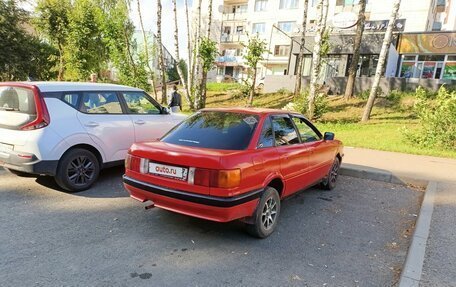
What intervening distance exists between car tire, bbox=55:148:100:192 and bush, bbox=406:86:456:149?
9.76 meters

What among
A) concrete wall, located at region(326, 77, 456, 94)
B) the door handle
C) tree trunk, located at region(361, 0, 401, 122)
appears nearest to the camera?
the door handle

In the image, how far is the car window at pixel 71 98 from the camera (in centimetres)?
526

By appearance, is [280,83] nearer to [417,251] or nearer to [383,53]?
[383,53]

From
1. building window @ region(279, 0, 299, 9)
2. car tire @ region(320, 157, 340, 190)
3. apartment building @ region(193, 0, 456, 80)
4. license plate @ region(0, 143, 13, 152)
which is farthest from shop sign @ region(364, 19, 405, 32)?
license plate @ region(0, 143, 13, 152)

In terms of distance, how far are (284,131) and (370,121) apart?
12.1 m

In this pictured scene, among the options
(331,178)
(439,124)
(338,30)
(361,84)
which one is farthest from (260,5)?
(331,178)

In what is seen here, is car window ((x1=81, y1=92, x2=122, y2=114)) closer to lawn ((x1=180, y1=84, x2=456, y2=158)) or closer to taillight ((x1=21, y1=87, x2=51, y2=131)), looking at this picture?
taillight ((x1=21, y1=87, x2=51, y2=131))

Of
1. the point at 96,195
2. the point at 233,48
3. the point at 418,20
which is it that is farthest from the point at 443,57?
the point at 233,48

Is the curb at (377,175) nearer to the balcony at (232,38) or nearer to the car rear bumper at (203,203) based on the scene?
the car rear bumper at (203,203)

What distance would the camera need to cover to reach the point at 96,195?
5.21m

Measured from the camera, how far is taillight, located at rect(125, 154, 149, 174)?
395 cm

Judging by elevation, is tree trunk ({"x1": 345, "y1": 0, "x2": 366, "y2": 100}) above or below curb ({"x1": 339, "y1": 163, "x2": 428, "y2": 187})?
above

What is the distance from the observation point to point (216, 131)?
13.8ft

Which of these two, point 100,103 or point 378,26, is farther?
point 378,26
